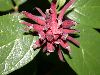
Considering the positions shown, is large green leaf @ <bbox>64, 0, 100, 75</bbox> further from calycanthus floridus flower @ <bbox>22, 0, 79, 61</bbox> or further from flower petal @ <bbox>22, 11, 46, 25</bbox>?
flower petal @ <bbox>22, 11, 46, 25</bbox>

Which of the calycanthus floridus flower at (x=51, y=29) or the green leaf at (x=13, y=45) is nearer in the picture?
the calycanthus floridus flower at (x=51, y=29)

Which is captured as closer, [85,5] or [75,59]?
[75,59]

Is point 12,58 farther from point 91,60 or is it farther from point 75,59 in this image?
point 91,60

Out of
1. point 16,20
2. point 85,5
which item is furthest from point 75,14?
point 16,20

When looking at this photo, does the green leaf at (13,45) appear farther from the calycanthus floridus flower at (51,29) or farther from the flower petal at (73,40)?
the flower petal at (73,40)

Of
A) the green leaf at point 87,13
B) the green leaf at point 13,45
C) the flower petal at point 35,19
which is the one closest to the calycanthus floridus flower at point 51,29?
the flower petal at point 35,19

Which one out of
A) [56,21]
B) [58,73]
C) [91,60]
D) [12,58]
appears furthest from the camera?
[58,73]

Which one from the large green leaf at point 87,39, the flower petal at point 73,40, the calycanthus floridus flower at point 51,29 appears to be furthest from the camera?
the large green leaf at point 87,39

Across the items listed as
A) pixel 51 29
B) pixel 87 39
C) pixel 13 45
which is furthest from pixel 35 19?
pixel 87 39
